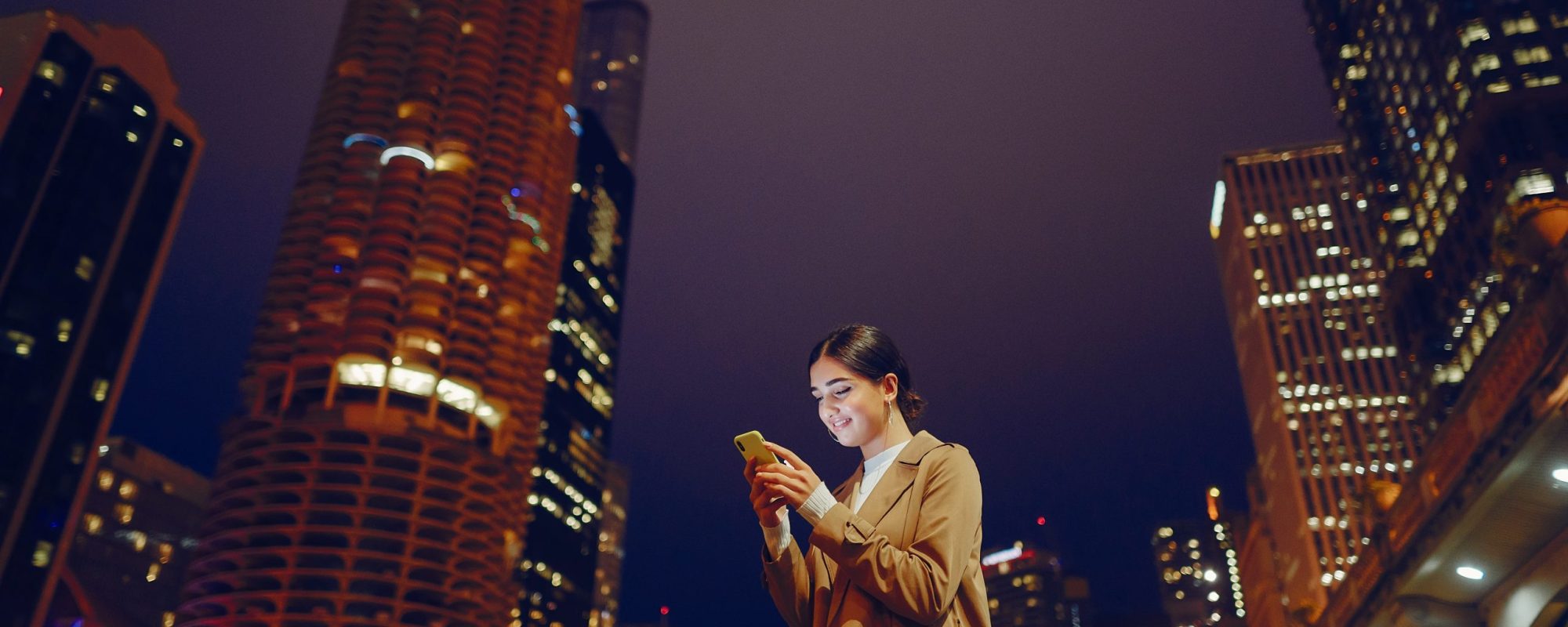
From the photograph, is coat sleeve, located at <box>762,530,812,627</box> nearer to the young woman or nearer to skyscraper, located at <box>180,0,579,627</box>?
the young woman

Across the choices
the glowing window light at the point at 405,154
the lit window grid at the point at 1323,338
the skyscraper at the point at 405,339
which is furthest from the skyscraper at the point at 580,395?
the lit window grid at the point at 1323,338

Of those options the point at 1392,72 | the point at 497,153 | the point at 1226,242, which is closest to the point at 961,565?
the point at 1392,72

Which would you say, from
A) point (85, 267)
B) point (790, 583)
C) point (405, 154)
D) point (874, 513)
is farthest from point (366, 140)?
point (874, 513)

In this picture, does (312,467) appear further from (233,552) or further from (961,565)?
(961,565)

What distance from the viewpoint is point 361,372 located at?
303 feet

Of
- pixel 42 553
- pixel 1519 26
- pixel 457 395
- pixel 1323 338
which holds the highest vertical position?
pixel 1323 338

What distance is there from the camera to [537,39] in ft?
397

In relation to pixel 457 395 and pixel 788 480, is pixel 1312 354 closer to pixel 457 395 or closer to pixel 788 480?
pixel 457 395

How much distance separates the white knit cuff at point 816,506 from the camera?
3566 millimetres

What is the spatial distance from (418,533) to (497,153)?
41.5 meters

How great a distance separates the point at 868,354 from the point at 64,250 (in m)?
73.9

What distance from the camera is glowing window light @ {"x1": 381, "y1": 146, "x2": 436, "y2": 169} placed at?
103 meters

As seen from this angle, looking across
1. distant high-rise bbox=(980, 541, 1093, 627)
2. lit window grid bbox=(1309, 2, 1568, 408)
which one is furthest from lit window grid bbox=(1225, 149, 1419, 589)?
distant high-rise bbox=(980, 541, 1093, 627)

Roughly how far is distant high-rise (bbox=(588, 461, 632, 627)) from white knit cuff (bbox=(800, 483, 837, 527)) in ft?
510
